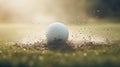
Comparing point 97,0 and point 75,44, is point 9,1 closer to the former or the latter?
point 97,0

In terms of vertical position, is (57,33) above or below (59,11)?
below

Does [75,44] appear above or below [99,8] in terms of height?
below

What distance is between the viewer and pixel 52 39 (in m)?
16.2

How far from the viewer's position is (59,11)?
45750 millimetres

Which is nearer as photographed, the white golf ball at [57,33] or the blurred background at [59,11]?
the white golf ball at [57,33]

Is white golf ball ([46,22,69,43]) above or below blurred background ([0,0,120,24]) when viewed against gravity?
below

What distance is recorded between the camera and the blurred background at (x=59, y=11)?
40594 mm

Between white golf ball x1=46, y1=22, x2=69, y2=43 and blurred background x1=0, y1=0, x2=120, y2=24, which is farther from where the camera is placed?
blurred background x1=0, y1=0, x2=120, y2=24

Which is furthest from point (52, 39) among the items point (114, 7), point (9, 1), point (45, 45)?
point (9, 1)

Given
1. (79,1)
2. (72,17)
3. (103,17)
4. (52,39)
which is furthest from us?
(79,1)

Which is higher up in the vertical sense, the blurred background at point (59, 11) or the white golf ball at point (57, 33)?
the blurred background at point (59, 11)

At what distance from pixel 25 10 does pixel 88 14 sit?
10642mm

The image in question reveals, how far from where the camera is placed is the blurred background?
40594 mm

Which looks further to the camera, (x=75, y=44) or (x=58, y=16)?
(x=58, y=16)
